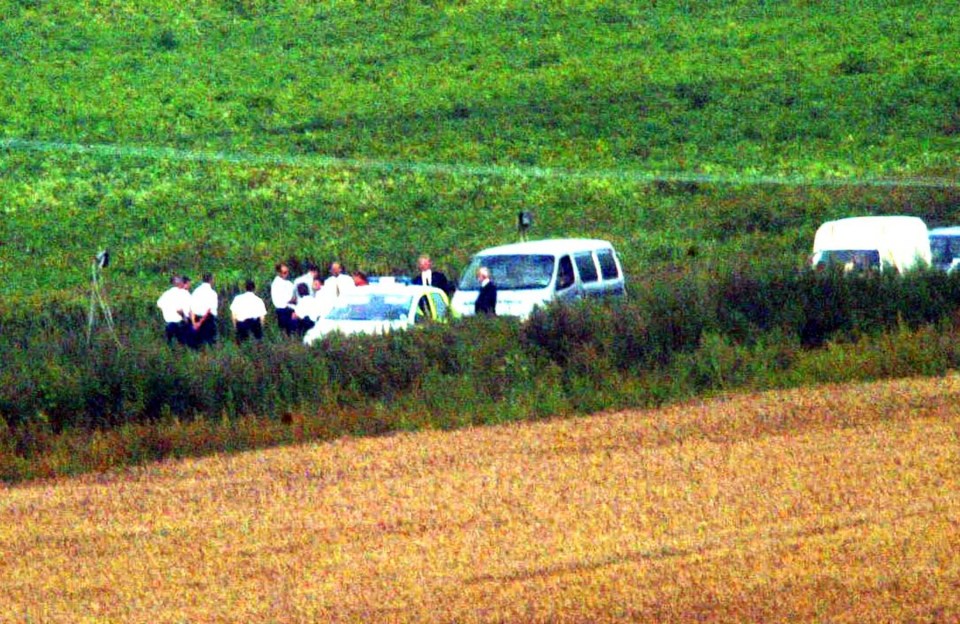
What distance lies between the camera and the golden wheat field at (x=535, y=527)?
9438mm

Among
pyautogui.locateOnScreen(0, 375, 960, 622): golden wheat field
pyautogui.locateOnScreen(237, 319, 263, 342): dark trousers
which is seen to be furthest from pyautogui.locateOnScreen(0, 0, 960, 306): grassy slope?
pyautogui.locateOnScreen(0, 375, 960, 622): golden wheat field

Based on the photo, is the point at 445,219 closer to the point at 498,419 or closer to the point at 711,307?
the point at 711,307

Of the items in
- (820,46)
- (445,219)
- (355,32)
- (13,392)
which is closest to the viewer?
(13,392)

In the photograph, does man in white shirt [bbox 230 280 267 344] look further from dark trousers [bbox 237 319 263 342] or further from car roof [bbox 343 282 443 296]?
car roof [bbox 343 282 443 296]

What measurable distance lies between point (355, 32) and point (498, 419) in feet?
187

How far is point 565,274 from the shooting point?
23.7 m

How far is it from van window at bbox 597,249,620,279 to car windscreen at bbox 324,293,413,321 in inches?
165

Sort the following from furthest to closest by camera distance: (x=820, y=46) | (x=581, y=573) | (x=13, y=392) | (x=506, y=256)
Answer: (x=820, y=46) < (x=506, y=256) < (x=13, y=392) < (x=581, y=573)

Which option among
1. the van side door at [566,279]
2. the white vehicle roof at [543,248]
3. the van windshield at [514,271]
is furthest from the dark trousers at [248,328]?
the van side door at [566,279]

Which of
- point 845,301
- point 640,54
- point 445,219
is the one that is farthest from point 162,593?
point 640,54

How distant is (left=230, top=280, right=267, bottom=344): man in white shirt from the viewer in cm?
2322

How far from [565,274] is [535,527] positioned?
12.5m

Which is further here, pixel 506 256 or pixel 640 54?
pixel 640 54

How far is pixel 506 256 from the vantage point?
23.8m
